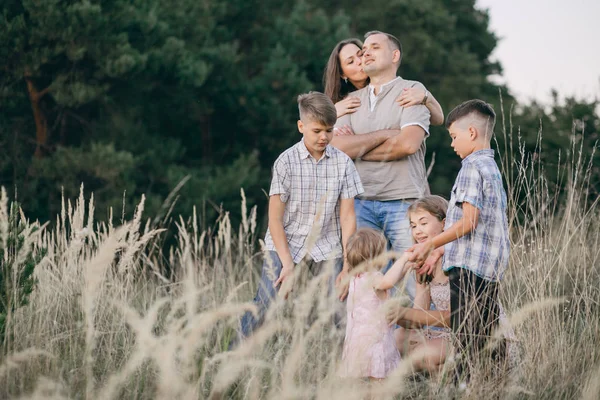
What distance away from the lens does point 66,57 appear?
10094 millimetres

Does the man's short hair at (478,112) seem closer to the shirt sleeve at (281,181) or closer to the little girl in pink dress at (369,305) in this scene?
the little girl in pink dress at (369,305)

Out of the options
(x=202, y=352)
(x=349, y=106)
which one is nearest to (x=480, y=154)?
(x=349, y=106)

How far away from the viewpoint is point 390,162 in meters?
3.78

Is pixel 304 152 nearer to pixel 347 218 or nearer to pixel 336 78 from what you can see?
pixel 347 218

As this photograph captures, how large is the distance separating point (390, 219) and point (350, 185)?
0.36m

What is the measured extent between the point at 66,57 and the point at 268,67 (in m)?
3.83

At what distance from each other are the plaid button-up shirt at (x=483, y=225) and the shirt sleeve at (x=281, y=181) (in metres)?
0.90

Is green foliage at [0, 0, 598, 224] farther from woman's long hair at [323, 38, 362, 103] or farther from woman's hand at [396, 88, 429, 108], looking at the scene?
woman's hand at [396, 88, 429, 108]

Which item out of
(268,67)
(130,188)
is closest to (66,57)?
(130,188)

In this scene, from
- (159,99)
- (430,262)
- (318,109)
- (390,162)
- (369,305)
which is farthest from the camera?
(159,99)

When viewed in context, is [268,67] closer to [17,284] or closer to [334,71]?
[334,71]

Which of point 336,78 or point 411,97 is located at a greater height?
point 336,78

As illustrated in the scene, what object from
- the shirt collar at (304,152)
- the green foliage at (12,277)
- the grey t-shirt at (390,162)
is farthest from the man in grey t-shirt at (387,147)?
the green foliage at (12,277)

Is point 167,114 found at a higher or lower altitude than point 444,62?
lower
